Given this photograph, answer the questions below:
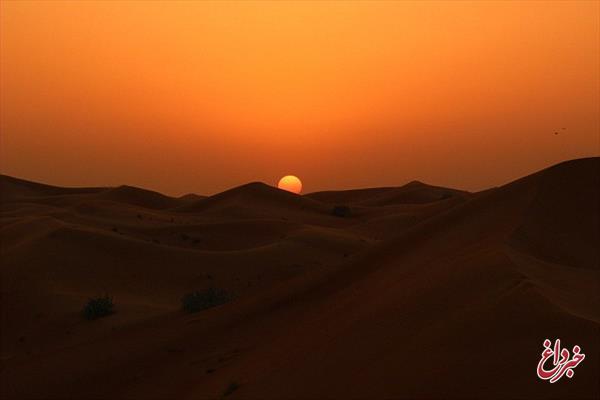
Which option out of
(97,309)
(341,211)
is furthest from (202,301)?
(341,211)

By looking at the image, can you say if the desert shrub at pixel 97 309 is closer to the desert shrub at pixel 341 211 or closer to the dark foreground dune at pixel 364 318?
the dark foreground dune at pixel 364 318

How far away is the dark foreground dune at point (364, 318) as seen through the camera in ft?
20.9

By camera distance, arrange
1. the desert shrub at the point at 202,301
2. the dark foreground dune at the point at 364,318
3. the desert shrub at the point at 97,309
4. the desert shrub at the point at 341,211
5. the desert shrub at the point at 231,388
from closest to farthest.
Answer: the dark foreground dune at the point at 364,318, the desert shrub at the point at 231,388, the desert shrub at the point at 202,301, the desert shrub at the point at 97,309, the desert shrub at the point at 341,211

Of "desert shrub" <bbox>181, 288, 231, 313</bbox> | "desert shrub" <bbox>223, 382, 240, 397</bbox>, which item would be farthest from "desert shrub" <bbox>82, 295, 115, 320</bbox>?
"desert shrub" <bbox>223, 382, 240, 397</bbox>

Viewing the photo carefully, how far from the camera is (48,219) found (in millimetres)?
30109

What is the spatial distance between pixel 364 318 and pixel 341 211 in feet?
135

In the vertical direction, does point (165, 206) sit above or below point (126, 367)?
above

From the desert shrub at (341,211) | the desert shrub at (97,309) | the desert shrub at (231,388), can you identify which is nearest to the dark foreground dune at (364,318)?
the desert shrub at (231,388)

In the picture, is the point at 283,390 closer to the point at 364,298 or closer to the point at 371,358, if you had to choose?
the point at 371,358

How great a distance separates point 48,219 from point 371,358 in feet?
82.8

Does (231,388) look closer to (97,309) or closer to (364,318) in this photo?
(364,318)

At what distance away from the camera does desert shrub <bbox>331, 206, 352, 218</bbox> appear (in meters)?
49.7

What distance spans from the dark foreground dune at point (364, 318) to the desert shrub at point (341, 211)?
87.4ft

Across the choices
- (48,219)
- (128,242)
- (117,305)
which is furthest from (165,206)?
(117,305)
